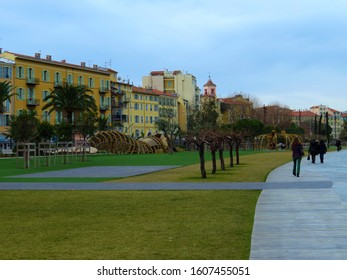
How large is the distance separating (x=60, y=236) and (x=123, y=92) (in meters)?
111

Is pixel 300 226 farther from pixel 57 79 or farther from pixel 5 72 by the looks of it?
pixel 57 79

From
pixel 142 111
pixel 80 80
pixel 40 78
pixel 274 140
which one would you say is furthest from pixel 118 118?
pixel 274 140

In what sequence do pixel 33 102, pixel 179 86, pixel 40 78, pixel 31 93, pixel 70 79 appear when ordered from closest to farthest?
1. pixel 33 102
2. pixel 31 93
3. pixel 40 78
4. pixel 70 79
5. pixel 179 86

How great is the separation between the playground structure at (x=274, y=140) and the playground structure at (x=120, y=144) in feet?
76.8

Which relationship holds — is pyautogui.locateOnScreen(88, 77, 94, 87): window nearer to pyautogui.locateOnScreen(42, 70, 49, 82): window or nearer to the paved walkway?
pyautogui.locateOnScreen(42, 70, 49, 82): window

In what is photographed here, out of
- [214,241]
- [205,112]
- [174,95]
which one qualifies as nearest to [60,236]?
[214,241]

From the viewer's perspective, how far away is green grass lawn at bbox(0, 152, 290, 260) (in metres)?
9.65

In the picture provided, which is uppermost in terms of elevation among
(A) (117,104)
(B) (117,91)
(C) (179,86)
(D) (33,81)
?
(C) (179,86)

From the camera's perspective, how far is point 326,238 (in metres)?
10.6

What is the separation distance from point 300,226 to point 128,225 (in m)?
3.63

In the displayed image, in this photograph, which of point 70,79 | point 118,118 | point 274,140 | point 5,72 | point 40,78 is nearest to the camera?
point 5,72

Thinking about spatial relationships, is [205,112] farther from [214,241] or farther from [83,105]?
[214,241]

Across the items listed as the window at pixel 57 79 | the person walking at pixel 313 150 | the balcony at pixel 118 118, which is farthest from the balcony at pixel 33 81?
the person walking at pixel 313 150

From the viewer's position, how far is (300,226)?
1207 cm
